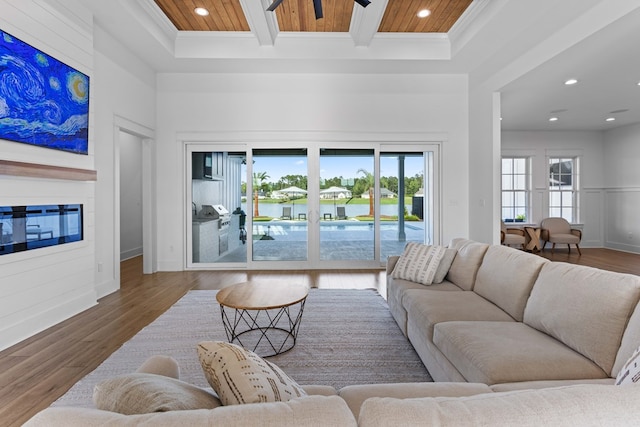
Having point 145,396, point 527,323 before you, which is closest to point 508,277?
point 527,323

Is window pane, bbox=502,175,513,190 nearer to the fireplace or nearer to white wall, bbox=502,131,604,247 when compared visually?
white wall, bbox=502,131,604,247

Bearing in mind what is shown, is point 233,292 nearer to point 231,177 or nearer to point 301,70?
point 231,177

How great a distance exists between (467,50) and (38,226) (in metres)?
5.46

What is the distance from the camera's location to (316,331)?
9.76 ft

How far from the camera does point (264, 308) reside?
2.36 meters

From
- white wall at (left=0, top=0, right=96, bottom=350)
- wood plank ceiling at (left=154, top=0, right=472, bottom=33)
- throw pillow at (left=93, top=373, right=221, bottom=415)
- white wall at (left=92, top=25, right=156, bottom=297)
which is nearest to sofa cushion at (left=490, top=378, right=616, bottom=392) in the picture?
throw pillow at (left=93, top=373, right=221, bottom=415)

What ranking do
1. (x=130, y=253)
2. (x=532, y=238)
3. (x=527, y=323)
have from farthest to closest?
(x=532, y=238)
(x=130, y=253)
(x=527, y=323)

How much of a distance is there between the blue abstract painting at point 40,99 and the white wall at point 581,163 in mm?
8422

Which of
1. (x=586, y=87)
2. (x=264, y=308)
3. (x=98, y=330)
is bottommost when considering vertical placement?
(x=98, y=330)

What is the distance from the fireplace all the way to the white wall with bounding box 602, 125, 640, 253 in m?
10.3

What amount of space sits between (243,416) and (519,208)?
905 cm

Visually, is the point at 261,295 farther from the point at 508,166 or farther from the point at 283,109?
the point at 508,166

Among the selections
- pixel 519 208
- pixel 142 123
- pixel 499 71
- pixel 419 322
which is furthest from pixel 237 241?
pixel 519 208

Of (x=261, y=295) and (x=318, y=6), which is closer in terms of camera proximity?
(x=261, y=295)
